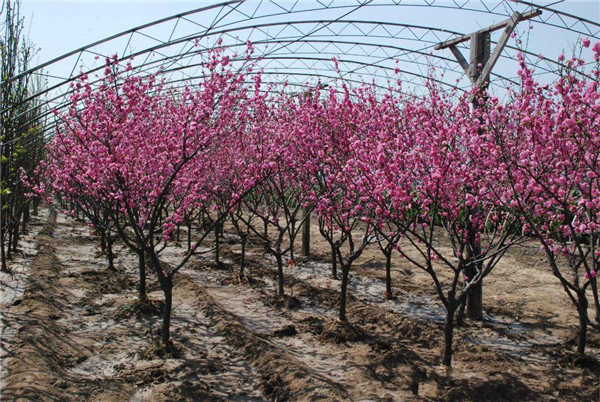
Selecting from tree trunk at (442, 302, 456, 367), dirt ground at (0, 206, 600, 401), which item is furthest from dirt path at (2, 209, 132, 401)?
tree trunk at (442, 302, 456, 367)

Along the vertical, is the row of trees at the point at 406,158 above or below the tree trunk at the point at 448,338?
above

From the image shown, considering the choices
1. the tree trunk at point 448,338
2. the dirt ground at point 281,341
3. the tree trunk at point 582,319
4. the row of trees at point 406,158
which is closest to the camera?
the row of trees at point 406,158

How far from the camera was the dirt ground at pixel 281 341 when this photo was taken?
626 centimetres

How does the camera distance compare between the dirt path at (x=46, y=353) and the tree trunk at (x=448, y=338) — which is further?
the tree trunk at (x=448, y=338)

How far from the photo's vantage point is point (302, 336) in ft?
27.6

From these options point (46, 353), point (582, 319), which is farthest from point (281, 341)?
point (582, 319)

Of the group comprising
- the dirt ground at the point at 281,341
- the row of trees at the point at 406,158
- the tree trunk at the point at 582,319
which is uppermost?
the row of trees at the point at 406,158

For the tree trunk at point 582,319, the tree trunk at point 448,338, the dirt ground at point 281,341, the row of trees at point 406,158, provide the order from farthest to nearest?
the tree trunk at point 448,338, the tree trunk at point 582,319, the dirt ground at point 281,341, the row of trees at point 406,158

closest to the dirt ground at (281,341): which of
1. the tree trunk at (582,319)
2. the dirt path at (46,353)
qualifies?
the dirt path at (46,353)

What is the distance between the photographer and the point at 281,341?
8.19 metres

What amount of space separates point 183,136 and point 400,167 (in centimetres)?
323

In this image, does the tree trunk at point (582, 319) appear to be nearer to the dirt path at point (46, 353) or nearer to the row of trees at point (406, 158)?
the row of trees at point (406, 158)

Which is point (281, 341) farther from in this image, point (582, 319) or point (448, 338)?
point (582, 319)

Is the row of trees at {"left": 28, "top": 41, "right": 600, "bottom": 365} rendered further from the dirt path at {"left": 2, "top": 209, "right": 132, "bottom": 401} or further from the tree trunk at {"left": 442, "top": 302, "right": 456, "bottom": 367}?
the dirt path at {"left": 2, "top": 209, "right": 132, "bottom": 401}
